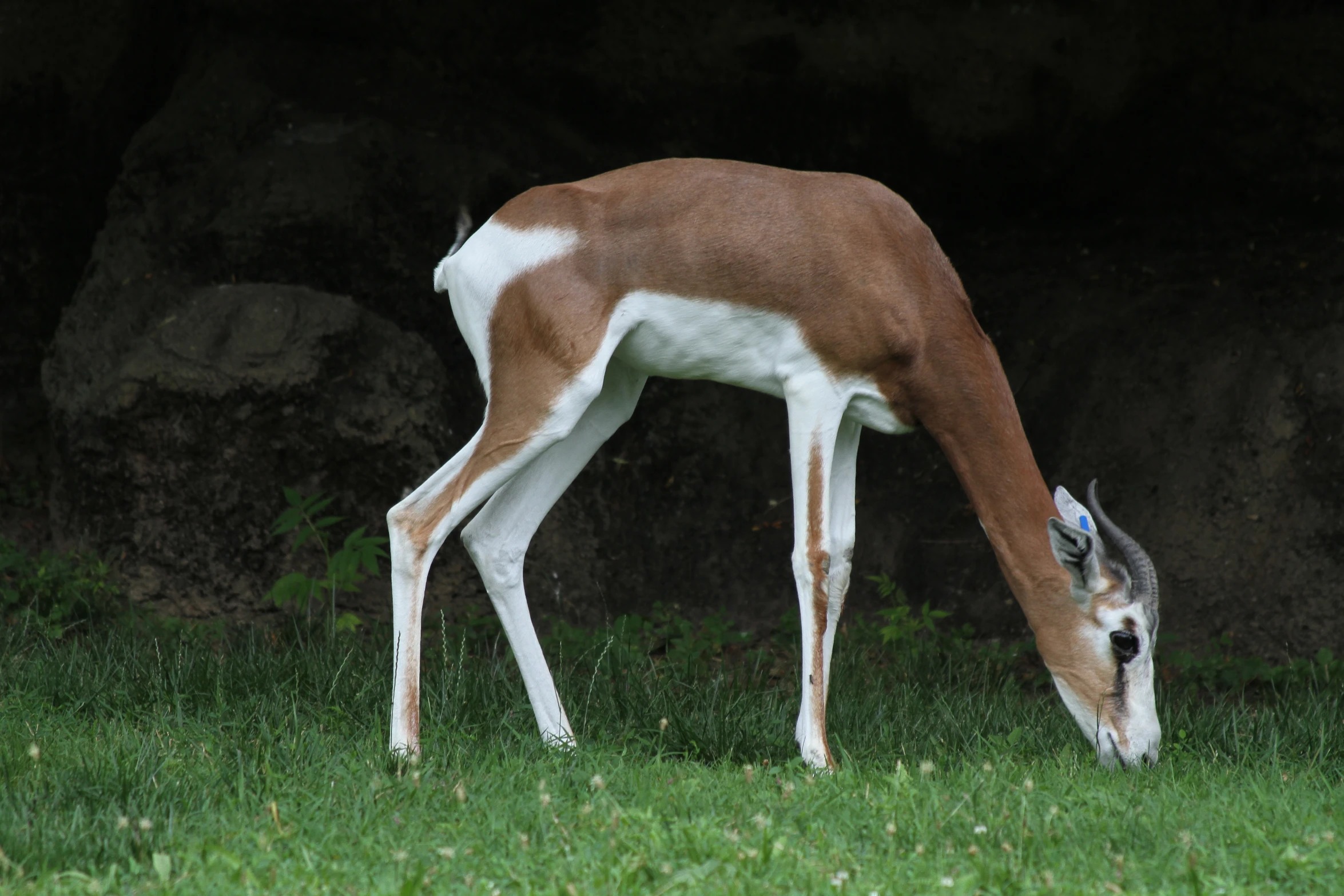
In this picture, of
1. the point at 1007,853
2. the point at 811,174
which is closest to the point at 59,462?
the point at 811,174

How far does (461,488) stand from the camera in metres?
4.26

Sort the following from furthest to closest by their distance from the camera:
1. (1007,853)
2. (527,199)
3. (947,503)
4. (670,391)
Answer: (670,391), (947,503), (527,199), (1007,853)

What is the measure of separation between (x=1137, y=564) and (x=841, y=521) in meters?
1.00

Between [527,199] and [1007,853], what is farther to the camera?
[527,199]

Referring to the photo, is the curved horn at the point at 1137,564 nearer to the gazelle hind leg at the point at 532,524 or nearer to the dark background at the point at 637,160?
the gazelle hind leg at the point at 532,524

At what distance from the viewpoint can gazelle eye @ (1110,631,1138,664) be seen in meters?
4.38

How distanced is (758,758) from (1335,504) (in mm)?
3760

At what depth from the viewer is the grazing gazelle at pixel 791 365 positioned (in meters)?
4.27

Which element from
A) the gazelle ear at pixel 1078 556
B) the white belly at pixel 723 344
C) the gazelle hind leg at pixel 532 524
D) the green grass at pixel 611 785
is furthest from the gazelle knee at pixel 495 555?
the gazelle ear at pixel 1078 556

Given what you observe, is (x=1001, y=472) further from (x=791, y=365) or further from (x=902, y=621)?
(x=902, y=621)

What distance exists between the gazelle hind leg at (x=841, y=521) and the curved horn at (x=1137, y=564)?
0.82 metres

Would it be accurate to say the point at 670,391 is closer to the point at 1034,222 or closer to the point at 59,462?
the point at 1034,222

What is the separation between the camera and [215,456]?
6430 mm

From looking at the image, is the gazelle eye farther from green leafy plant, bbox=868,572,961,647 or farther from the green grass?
green leafy plant, bbox=868,572,961,647
